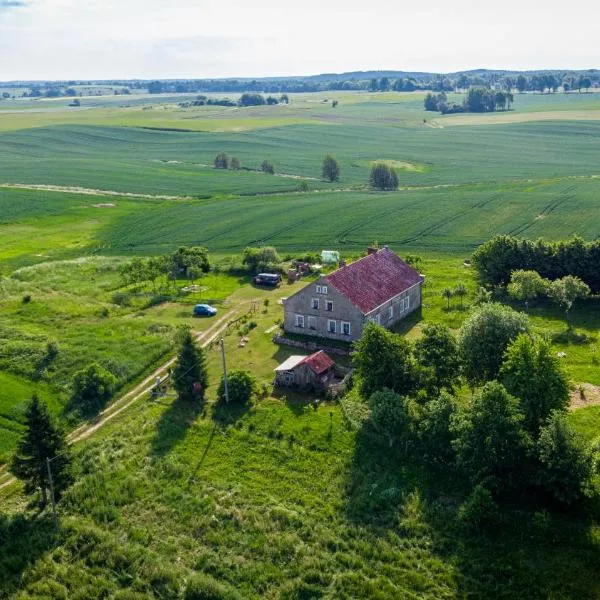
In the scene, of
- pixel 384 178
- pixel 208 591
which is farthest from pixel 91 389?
pixel 384 178

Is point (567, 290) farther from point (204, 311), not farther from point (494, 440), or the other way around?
point (204, 311)

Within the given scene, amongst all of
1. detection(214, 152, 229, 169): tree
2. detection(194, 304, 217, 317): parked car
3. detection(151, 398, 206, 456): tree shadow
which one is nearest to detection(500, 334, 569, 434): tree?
detection(151, 398, 206, 456): tree shadow

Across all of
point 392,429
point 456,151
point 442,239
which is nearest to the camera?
point 392,429

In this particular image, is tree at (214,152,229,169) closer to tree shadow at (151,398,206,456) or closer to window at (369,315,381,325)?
window at (369,315,381,325)

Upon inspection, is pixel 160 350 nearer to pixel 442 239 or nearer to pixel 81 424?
pixel 81 424

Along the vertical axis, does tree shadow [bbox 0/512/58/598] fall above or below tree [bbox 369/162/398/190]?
below

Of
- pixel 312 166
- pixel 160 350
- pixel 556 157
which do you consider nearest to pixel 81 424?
pixel 160 350
